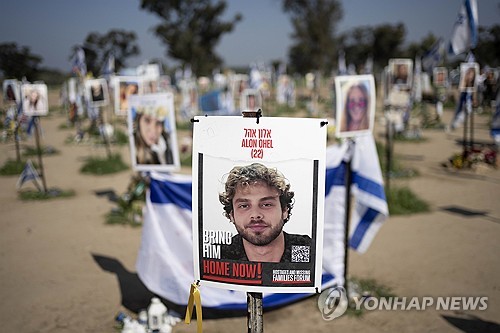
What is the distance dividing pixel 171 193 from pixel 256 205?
8.46ft

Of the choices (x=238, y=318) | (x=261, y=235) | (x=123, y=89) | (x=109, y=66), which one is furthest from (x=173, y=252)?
(x=109, y=66)

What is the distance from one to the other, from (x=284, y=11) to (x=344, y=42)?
55.1ft

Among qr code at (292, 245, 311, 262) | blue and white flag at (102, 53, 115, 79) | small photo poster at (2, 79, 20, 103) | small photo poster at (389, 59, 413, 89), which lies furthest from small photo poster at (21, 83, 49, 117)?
qr code at (292, 245, 311, 262)

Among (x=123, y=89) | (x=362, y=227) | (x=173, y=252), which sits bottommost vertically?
(x=173, y=252)

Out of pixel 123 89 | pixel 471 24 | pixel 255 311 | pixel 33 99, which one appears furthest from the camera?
pixel 123 89

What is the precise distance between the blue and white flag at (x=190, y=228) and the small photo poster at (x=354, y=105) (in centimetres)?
17

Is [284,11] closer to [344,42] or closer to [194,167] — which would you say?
[344,42]

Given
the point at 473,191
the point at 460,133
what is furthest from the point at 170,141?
the point at 460,133

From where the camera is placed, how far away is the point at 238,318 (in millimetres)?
4992

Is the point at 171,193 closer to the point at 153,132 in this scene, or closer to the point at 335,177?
the point at 153,132

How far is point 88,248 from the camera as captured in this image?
7.19 meters

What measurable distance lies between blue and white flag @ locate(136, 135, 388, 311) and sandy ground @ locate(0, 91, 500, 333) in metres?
0.37

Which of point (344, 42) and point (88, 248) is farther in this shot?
point (344, 42)

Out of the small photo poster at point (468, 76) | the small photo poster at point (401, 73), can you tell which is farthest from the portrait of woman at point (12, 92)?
the small photo poster at point (468, 76)
